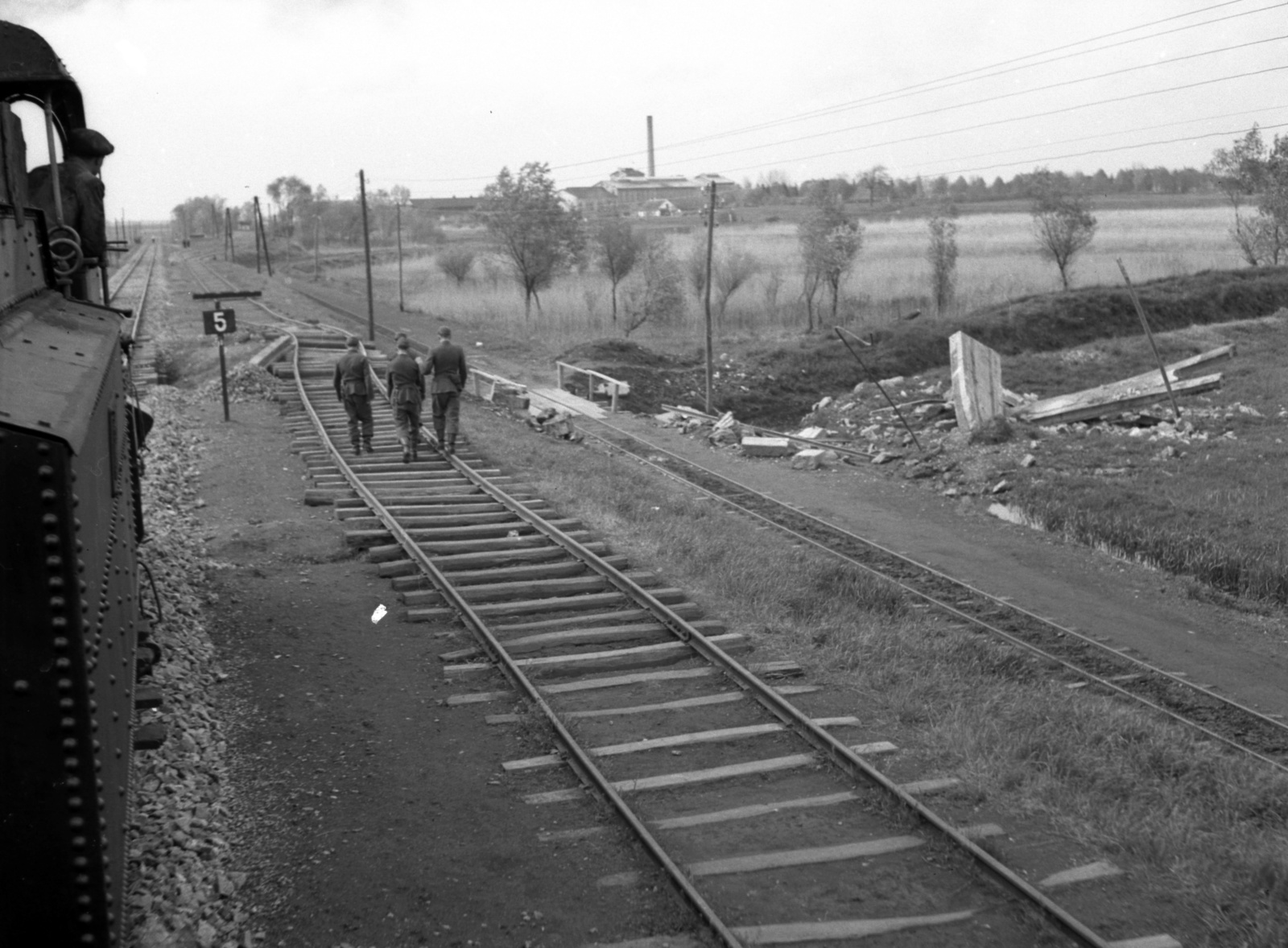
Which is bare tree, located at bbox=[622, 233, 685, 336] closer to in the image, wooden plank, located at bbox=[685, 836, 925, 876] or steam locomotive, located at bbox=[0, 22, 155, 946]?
wooden plank, located at bbox=[685, 836, 925, 876]

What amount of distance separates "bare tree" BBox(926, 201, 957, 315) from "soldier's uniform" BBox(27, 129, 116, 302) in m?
37.4

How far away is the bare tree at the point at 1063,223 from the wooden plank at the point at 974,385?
959 inches

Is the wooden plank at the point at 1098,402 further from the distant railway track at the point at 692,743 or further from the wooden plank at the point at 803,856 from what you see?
the wooden plank at the point at 803,856

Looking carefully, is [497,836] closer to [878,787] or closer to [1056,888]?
[878,787]

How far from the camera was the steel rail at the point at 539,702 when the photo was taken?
17.0 feet

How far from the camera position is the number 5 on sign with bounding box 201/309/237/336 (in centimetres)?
1914

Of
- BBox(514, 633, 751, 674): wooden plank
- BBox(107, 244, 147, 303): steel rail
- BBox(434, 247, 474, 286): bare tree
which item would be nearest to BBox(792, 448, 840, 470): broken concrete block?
BBox(514, 633, 751, 674): wooden plank

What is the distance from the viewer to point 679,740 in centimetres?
709

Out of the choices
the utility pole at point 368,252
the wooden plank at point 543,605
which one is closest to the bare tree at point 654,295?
the utility pole at point 368,252

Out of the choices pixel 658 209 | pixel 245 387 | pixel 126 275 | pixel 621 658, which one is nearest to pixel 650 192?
pixel 658 209

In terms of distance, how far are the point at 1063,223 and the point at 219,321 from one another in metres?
35.5

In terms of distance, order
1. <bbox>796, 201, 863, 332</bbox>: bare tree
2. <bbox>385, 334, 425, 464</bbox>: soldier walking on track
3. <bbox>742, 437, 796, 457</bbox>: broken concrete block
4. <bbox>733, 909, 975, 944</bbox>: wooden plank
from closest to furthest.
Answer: <bbox>733, 909, 975, 944</bbox>: wooden plank, <bbox>385, 334, 425, 464</bbox>: soldier walking on track, <bbox>742, 437, 796, 457</bbox>: broken concrete block, <bbox>796, 201, 863, 332</bbox>: bare tree

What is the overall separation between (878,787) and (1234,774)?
8.84 feet

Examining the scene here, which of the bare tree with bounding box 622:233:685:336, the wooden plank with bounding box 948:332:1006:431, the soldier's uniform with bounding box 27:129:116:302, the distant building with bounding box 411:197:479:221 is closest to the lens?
the soldier's uniform with bounding box 27:129:116:302
